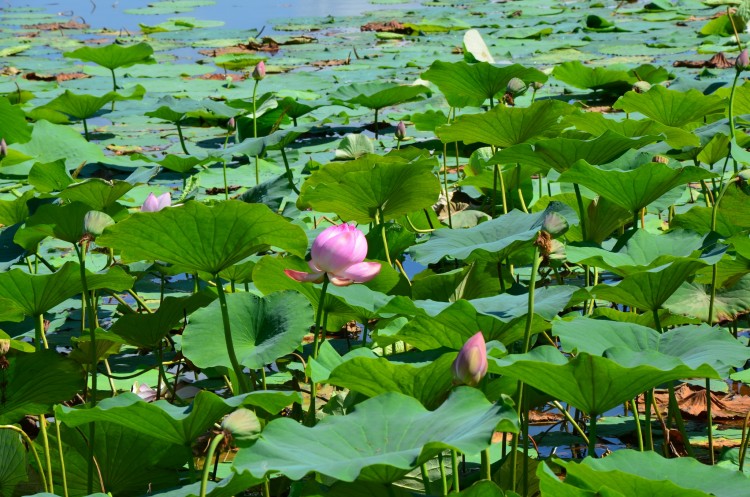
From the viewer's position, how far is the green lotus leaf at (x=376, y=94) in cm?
338

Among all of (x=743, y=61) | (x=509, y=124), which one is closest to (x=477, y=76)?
(x=509, y=124)

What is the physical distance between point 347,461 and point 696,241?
88 cm

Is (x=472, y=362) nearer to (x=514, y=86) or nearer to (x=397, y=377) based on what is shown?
(x=397, y=377)

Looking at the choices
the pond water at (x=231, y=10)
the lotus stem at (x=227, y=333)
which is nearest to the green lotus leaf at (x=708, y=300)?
the lotus stem at (x=227, y=333)

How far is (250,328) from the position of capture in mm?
1539

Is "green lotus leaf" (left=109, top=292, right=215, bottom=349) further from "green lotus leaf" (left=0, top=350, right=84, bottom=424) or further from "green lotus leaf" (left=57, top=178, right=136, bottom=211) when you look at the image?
"green lotus leaf" (left=57, top=178, right=136, bottom=211)

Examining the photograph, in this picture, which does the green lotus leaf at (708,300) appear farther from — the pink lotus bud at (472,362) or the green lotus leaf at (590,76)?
the green lotus leaf at (590,76)

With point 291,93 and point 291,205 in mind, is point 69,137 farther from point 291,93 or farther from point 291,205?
point 291,93

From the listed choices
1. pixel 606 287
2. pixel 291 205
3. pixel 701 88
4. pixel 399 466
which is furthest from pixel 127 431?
pixel 701 88

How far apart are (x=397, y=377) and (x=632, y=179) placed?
25.7 inches

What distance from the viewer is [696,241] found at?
1.60m

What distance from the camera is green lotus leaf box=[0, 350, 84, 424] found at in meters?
1.49

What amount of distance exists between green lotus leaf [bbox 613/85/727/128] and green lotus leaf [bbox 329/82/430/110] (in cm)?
110

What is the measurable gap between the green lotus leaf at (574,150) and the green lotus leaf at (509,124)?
0.18 m
